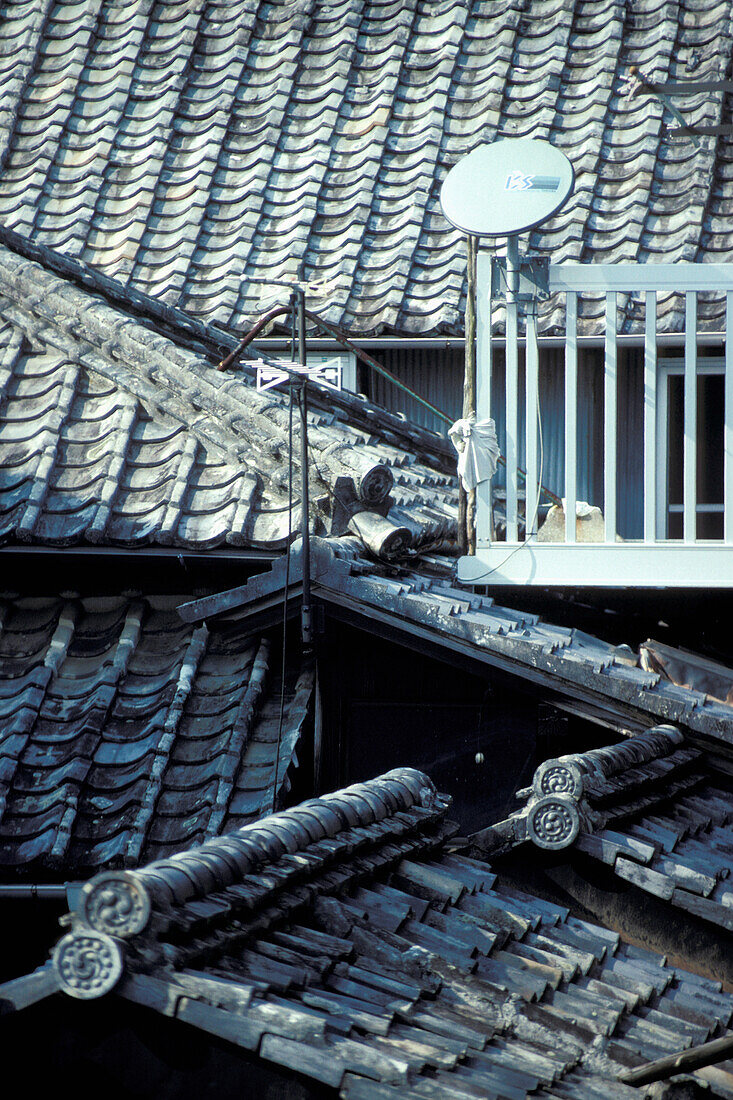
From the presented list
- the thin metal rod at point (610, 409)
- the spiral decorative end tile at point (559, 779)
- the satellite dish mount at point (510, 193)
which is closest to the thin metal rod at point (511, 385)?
the satellite dish mount at point (510, 193)

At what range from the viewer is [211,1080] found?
345cm

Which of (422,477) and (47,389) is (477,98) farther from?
(47,389)

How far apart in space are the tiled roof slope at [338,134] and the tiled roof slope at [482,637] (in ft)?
15.7

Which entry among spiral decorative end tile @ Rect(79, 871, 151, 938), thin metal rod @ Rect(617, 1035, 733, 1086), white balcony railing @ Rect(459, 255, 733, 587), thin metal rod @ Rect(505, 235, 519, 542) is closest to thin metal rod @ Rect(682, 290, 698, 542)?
white balcony railing @ Rect(459, 255, 733, 587)

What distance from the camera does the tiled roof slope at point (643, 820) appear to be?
5594 mm

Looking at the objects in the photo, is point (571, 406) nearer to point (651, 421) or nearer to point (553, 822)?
point (651, 421)

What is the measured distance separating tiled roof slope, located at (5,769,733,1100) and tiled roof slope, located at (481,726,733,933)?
0.32 meters

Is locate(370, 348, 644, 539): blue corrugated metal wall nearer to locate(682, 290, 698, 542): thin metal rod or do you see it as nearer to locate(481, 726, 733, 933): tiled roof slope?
locate(682, 290, 698, 542): thin metal rod

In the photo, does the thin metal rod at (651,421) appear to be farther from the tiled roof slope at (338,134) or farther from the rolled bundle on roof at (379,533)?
the tiled roof slope at (338,134)

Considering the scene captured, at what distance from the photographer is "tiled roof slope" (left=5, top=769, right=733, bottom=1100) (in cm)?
330

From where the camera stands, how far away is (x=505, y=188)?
749 centimetres

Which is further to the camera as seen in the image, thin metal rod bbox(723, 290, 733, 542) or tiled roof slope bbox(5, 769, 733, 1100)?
thin metal rod bbox(723, 290, 733, 542)

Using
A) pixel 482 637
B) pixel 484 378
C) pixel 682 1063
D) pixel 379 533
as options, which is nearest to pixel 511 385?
pixel 484 378

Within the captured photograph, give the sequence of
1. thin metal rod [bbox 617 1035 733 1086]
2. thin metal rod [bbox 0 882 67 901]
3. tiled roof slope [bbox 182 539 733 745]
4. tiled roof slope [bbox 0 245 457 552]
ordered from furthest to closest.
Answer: tiled roof slope [bbox 0 245 457 552], tiled roof slope [bbox 182 539 733 745], thin metal rod [bbox 0 882 67 901], thin metal rod [bbox 617 1035 733 1086]
